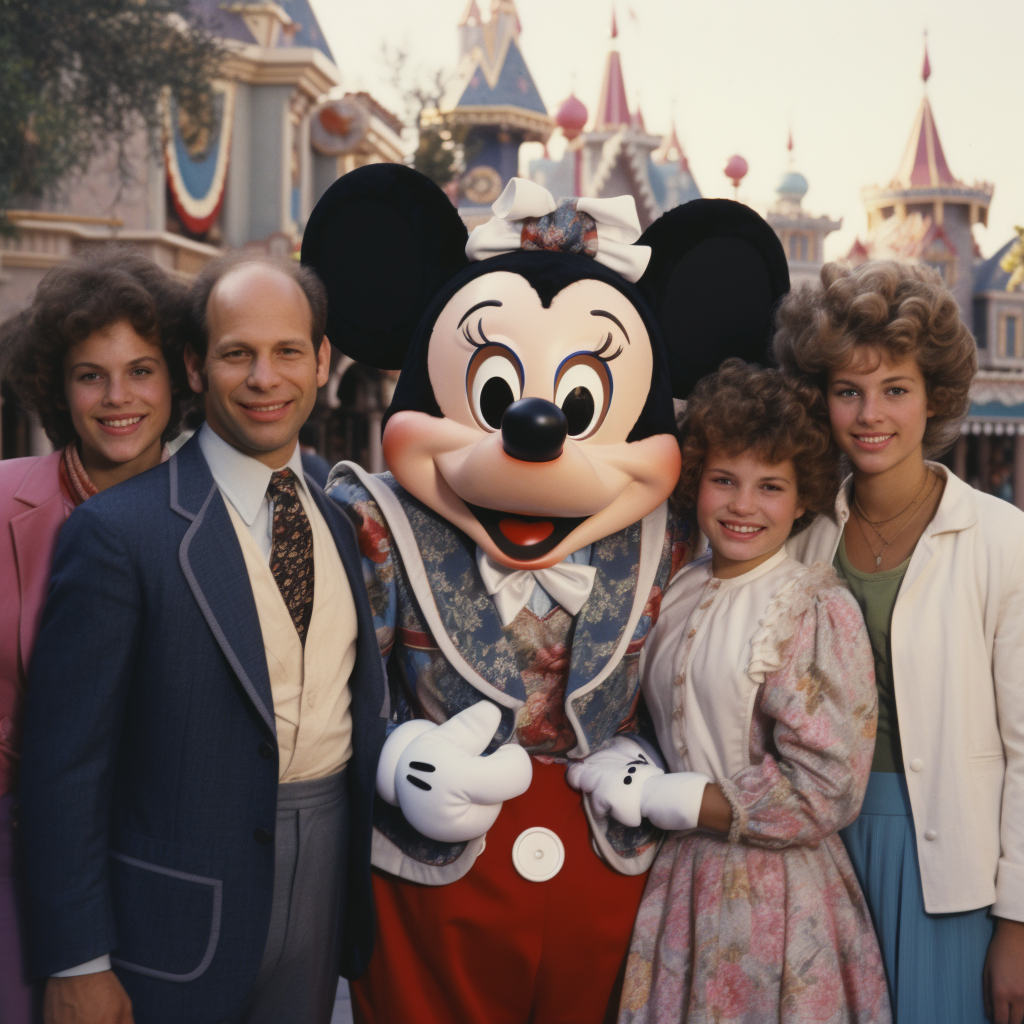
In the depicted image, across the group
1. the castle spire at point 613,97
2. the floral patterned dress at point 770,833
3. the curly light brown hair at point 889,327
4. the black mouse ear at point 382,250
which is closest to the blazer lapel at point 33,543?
the black mouse ear at point 382,250

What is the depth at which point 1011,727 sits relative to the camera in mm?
2264

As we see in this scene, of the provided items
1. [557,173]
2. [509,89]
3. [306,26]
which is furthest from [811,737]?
[509,89]

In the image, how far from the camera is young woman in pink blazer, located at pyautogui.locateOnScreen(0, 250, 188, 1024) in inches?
83.0

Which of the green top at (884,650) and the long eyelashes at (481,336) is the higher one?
the long eyelashes at (481,336)

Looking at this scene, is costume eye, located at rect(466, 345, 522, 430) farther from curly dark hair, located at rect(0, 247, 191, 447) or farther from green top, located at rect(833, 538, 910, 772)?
green top, located at rect(833, 538, 910, 772)

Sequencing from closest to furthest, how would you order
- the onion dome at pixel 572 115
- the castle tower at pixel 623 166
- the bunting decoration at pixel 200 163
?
the bunting decoration at pixel 200 163, the castle tower at pixel 623 166, the onion dome at pixel 572 115

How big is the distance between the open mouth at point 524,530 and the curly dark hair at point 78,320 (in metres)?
0.72

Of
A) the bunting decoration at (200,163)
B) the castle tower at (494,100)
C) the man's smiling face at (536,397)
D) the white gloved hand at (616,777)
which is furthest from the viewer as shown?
the castle tower at (494,100)

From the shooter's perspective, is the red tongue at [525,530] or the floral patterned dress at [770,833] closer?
the floral patterned dress at [770,833]

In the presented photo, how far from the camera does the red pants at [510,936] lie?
2359 millimetres

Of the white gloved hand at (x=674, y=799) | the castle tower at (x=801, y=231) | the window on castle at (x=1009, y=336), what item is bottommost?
the white gloved hand at (x=674, y=799)

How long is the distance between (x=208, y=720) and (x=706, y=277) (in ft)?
5.23

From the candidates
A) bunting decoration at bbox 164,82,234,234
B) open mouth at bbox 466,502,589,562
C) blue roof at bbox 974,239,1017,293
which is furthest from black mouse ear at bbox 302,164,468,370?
blue roof at bbox 974,239,1017,293

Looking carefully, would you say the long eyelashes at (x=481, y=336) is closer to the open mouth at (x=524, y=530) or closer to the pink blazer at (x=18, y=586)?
the open mouth at (x=524, y=530)
